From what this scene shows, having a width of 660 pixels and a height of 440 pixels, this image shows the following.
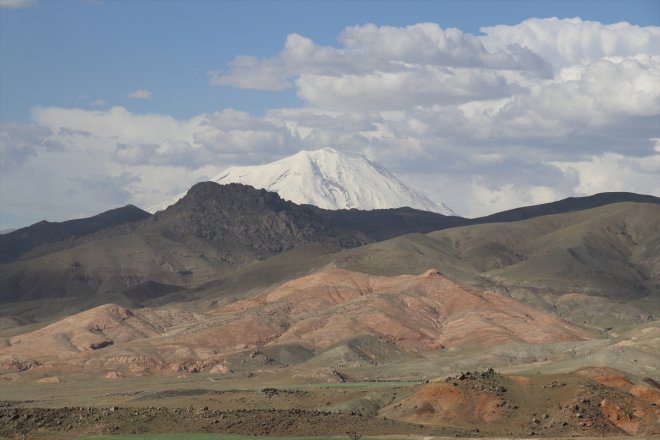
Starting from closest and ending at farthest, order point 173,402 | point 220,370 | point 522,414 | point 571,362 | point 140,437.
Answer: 1. point 140,437
2. point 522,414
3. point 173,402
4. point 571,362
5. point 220,370

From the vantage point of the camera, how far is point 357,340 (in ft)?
643

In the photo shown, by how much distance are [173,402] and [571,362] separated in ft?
176

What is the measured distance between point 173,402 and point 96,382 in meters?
66.5

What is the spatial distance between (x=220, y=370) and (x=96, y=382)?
1885 cm

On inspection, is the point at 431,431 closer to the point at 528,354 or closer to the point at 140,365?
the point at 528,354

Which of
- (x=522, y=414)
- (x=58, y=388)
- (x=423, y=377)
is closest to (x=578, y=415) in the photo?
(x=522, y=414)

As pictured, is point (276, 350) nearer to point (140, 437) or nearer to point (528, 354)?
point (528, 354)

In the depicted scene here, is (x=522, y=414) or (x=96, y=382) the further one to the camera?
(x=96, y=382)

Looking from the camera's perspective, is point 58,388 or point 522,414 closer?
point 522,414

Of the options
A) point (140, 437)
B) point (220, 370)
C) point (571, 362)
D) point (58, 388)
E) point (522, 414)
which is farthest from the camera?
point (220, 370)

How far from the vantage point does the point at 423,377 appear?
163625 mm

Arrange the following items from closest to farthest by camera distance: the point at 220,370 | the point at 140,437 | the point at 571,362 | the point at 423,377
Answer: the point at 140,437 → the point at 571,362 → the point at 423,377 → the point at 220,370

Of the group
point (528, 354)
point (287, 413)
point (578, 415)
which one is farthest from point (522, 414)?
point (528, 354)

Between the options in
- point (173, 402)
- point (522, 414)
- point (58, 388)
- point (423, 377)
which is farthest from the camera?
point (58, 388)
